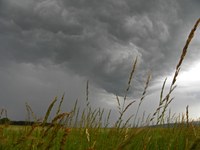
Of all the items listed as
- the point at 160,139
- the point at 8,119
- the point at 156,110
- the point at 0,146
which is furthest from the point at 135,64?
the point at 160,139

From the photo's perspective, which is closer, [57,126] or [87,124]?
[57,126]

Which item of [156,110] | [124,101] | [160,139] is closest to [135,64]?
[124,101]

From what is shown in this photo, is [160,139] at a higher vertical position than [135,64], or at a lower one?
lower

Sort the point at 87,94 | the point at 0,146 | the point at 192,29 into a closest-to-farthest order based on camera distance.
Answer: the point at 192,29
the point at 0,146
the point at 87,94

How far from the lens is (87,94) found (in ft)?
14.6

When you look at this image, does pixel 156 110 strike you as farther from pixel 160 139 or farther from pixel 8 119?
pixel 160 139

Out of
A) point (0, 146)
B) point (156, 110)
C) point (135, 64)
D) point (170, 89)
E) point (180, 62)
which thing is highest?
point (135, 64)

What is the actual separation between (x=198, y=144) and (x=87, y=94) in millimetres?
3600

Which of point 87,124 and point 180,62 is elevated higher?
point 180,62

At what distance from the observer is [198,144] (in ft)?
2.89

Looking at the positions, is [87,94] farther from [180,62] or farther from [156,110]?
[180,62]

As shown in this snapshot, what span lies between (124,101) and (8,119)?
144 centimetres

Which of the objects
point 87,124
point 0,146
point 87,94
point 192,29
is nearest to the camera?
point 192,29

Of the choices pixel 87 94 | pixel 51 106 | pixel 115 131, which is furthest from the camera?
pixel 87 94
